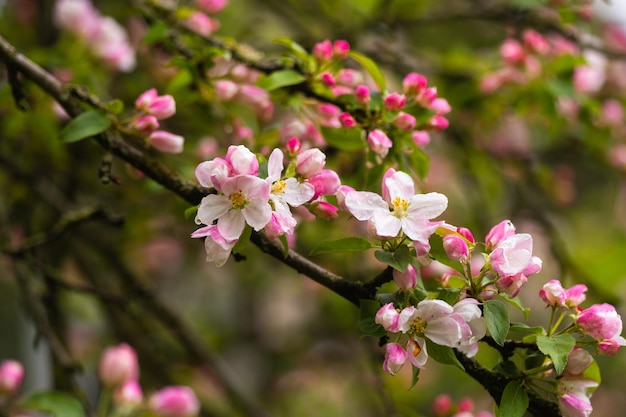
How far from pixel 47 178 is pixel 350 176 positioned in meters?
1.07

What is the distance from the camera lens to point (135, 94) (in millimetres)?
1894

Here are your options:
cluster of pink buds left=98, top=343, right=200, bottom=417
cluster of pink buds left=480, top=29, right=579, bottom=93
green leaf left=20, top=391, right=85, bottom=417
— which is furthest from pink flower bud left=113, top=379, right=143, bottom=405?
cluster of pink buds left=480, top=29, right=579, bottom=93

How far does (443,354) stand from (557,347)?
0.40 feet

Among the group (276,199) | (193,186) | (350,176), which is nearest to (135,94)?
(350,176)

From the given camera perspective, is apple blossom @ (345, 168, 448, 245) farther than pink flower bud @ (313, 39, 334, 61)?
No

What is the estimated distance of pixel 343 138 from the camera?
3.51 ft

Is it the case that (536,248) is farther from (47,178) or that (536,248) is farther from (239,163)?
(239,163)

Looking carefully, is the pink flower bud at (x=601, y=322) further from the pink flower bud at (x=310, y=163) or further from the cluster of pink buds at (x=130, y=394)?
the cluster of pink buds at (x=130, y=394)

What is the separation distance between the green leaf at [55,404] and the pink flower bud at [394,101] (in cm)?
75

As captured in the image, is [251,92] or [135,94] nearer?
[251,92]

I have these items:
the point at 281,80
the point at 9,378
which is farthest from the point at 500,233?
the point at 9,378

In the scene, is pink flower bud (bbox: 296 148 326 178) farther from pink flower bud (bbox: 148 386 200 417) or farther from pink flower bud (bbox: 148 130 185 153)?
pink flower bud (bbox: 148 386 200 417)

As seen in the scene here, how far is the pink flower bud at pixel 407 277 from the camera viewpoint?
2.55 ft

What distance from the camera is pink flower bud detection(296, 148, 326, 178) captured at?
0.84 metres
